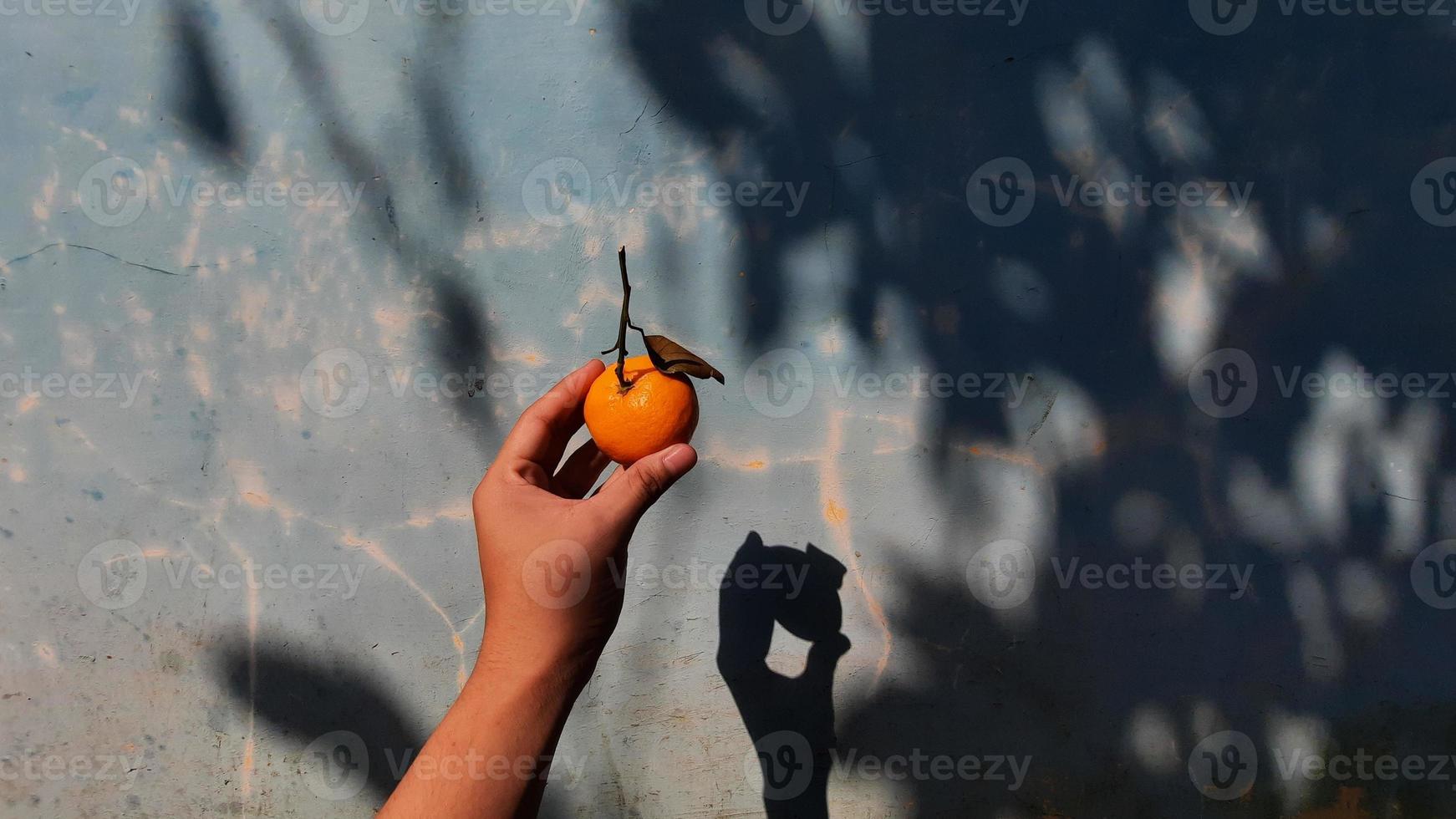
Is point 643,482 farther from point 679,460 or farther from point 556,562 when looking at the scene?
point 556,562

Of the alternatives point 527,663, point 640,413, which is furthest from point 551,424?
point 527,663

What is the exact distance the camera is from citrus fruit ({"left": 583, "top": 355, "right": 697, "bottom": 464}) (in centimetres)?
188

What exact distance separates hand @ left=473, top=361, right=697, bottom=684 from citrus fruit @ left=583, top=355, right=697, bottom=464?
5 centimetres

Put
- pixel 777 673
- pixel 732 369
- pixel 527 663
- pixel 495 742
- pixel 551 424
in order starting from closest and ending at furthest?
pixel 495 742
pixel 527 663
pixel 551 424
pixel 732 369
pixel 777 673

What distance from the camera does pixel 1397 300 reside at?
9.02 ft

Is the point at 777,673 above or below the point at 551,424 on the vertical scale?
below

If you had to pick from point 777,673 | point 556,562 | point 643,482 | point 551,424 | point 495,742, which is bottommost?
point 777,673

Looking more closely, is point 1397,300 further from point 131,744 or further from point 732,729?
point 131,744

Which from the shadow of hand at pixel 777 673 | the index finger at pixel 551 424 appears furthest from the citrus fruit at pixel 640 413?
the shadow of hand at pixel 777 673

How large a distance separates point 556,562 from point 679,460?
341 mm

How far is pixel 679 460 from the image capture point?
1854 millimetres

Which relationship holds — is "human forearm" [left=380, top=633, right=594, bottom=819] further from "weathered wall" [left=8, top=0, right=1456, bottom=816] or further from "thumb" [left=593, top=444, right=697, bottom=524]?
"weathered wall" [left=8, top=0, right=1456, bottom=816]

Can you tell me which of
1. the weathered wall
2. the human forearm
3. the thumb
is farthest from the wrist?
the weathered wall

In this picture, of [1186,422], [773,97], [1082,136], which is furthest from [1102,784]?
[773,97]
